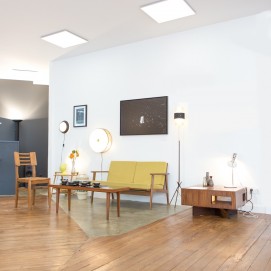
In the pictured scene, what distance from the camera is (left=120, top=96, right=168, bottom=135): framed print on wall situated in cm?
554

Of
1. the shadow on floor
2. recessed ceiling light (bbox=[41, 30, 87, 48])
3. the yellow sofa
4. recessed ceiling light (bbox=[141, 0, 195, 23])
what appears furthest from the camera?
recessed ceiling light (bbox=[41, 30, 87, 48])

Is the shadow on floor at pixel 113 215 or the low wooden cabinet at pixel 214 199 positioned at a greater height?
the low wooden cabinet at pixel 214 199

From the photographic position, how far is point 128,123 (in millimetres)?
5957

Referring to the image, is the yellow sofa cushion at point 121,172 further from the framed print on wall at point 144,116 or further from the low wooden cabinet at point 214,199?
the low wooden cabinet at point 214,199

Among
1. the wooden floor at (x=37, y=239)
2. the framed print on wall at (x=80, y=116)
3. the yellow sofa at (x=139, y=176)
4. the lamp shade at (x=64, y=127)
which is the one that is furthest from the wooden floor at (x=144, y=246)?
the lamp shade at (x=64, y=127)

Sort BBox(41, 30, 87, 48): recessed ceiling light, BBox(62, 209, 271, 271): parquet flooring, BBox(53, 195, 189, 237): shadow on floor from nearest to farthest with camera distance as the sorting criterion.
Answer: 1. BBox(62, 209, 271, 271): parquet flooring
2. BBox(53, 195, 189, 237): shadow on floor
3. BBox(41, 30, 87, 48): recessed ceiling light

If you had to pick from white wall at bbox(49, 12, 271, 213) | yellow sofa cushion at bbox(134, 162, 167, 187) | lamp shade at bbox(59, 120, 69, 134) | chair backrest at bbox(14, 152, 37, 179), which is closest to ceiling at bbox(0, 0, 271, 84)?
white wall at bbox(49, 12, 271, 213)

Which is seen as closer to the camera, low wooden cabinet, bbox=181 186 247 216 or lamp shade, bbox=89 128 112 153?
low wooden cabinet, bbox=181 186 247 216

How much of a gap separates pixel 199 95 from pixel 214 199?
5.97ft

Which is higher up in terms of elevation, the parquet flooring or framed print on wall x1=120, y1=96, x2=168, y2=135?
framed print on wall x1=120, y1=96, x2=168, y2=135

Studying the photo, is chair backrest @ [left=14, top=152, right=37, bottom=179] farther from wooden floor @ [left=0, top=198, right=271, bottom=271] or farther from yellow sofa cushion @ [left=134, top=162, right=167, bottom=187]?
yellow sofa cushion @ [left=134, top=162, right=167, bottom=187]

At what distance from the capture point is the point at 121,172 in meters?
5.71

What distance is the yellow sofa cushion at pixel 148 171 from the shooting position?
5.25 m

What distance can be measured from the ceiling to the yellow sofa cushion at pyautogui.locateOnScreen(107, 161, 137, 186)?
7.90ft
